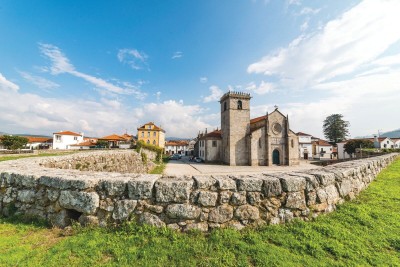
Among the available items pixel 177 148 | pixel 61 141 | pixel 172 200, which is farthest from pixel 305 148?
pixel 61 141

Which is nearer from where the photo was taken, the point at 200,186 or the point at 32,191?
the point at 200,186

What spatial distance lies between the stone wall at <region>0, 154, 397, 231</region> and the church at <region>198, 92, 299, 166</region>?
100 feet

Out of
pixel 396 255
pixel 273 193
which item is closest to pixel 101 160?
pixel 273 193

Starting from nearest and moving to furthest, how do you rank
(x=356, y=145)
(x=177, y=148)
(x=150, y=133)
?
(x=356, y=145) < (x=150, y=133) < (x=177, y=148)

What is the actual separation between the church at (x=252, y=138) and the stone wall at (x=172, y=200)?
100 feet

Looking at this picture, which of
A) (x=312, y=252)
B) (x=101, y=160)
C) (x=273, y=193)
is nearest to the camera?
(x=312, y=252)

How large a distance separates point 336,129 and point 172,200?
77.0 m

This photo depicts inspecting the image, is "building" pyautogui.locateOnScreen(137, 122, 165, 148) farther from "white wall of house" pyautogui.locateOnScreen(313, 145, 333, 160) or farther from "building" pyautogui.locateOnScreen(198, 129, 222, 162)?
"white wall of house" pyautogui.locateOnScreen(313, 145, 333, 160)

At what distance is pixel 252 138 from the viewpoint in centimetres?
3444

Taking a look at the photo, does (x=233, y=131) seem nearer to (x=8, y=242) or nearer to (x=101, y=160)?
(x=101, y=160)

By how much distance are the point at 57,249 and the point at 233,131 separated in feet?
110

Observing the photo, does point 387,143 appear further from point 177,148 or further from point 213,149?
point 177,148

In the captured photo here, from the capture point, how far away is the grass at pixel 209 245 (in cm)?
268

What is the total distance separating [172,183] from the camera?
135 inches
